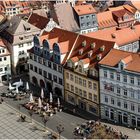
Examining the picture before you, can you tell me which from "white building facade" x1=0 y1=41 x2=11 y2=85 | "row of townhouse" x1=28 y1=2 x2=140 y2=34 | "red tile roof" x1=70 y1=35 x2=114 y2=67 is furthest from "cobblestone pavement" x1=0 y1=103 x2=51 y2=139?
"row of townhouse" x1=28 y1=2 x2=140 y2=34

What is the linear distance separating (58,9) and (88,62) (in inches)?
2107

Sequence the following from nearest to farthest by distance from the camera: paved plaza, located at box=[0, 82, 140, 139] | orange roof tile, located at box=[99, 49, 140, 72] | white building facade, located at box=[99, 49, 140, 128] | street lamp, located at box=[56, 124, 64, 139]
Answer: street lamp, located at box=[56, 124, 64, 139]
paved plaza, located at box=[0, 82, 140, 139]
orange roof tile, located at box=[99, 49, 140, 72]
white building facade, located at box=[99, 49, 140, 128]

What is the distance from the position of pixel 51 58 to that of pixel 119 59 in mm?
25584

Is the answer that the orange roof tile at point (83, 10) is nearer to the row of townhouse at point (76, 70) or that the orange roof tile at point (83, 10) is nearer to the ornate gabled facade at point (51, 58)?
the row of townhouse at point (76, 70)

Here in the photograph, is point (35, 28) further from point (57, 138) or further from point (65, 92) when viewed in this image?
point (57, 138)

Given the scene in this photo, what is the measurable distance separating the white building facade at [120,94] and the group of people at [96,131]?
203 inches

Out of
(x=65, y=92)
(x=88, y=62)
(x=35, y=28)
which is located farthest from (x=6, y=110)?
(x=35, y=28)

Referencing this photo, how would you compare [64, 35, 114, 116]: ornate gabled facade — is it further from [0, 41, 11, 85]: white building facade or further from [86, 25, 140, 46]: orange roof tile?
[0, 41, 11, 85]: white building facade

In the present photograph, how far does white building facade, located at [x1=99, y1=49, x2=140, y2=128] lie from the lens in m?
110

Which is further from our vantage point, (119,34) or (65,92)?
(119,34)

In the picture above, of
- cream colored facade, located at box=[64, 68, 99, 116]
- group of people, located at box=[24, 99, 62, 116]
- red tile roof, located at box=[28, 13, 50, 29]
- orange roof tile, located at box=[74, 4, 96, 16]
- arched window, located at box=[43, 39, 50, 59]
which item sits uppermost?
orange roof tile, located at box=[74, 4, 96, 16]

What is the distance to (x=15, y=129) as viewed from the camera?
112562 millimetres

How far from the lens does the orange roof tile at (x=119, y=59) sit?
361 feet

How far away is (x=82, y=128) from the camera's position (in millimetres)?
112000
